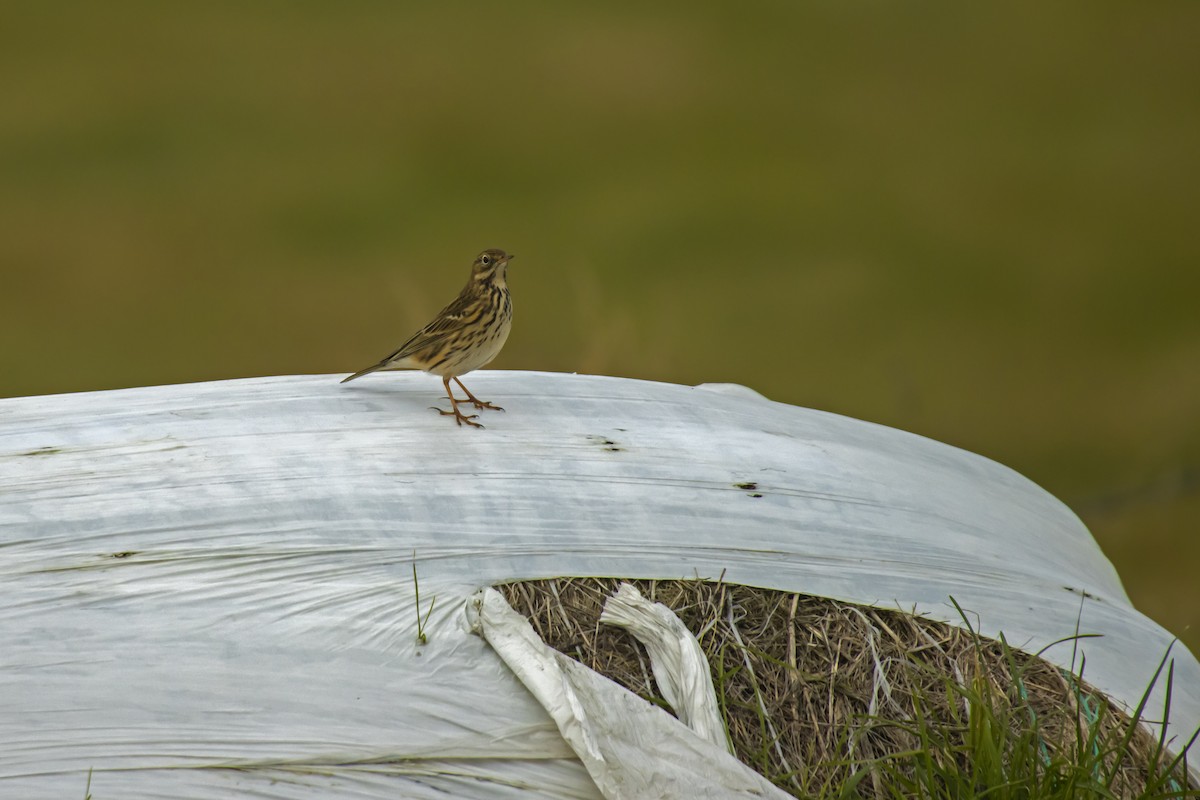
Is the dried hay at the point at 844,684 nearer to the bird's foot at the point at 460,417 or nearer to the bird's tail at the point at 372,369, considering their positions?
the bird's foot at the point at 460,417

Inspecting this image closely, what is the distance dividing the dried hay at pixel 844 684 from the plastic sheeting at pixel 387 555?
95mm

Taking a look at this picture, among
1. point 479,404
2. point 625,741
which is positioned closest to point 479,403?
point 479,404

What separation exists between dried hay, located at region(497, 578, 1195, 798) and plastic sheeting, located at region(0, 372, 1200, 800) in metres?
0.09

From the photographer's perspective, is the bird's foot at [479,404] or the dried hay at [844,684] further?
the bird's foot at [479,404]

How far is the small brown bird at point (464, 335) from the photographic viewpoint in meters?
3.31

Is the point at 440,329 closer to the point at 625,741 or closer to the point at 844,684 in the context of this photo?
the point at 625,741

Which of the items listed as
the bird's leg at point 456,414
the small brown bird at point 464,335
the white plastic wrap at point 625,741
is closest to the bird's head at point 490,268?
the small brown bird at point 464,335

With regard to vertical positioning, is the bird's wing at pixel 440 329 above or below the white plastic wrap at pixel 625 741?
above

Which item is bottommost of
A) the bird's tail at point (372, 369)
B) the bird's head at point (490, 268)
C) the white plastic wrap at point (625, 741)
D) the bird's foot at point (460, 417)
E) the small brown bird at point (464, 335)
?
the white plastic wrap at point (625, 741)

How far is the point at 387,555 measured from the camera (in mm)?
2857

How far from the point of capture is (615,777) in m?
2.42

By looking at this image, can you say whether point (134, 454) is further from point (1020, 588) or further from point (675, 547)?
point (1020, 588)

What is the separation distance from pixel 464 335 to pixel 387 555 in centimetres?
73

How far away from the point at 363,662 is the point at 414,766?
259 mm
